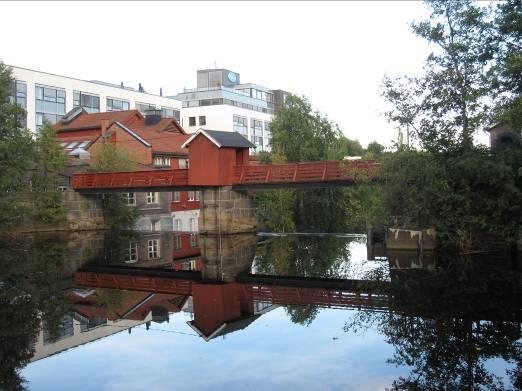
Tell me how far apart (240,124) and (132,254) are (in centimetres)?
5776

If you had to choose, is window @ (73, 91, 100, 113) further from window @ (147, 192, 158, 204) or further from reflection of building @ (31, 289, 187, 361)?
reflection of building @ (31, 289, 187, 361)

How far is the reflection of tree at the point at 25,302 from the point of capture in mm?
9462

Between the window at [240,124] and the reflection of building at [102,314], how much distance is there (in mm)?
66085

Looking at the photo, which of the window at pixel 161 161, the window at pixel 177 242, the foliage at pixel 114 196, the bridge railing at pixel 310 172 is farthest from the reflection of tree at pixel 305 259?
the window at pixel 161 161

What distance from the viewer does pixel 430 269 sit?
59.3 ft

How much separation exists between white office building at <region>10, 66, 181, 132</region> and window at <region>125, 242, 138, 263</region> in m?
23.4

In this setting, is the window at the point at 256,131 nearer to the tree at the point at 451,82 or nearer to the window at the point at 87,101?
the window at the point at 87,101

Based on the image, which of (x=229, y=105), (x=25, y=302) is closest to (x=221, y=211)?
(x=25, y=302)

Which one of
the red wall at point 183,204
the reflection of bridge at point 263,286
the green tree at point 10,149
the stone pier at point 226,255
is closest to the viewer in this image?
the reflection of bridge at point 263,286

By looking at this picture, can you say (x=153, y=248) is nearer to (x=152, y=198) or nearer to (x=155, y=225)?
(x=155, y=225)

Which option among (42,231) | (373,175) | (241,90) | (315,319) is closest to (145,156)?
(42,231)

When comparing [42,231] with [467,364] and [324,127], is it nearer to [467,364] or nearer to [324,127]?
[324,127]

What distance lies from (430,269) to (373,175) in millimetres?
8726

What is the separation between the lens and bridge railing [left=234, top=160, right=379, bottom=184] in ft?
89.1
